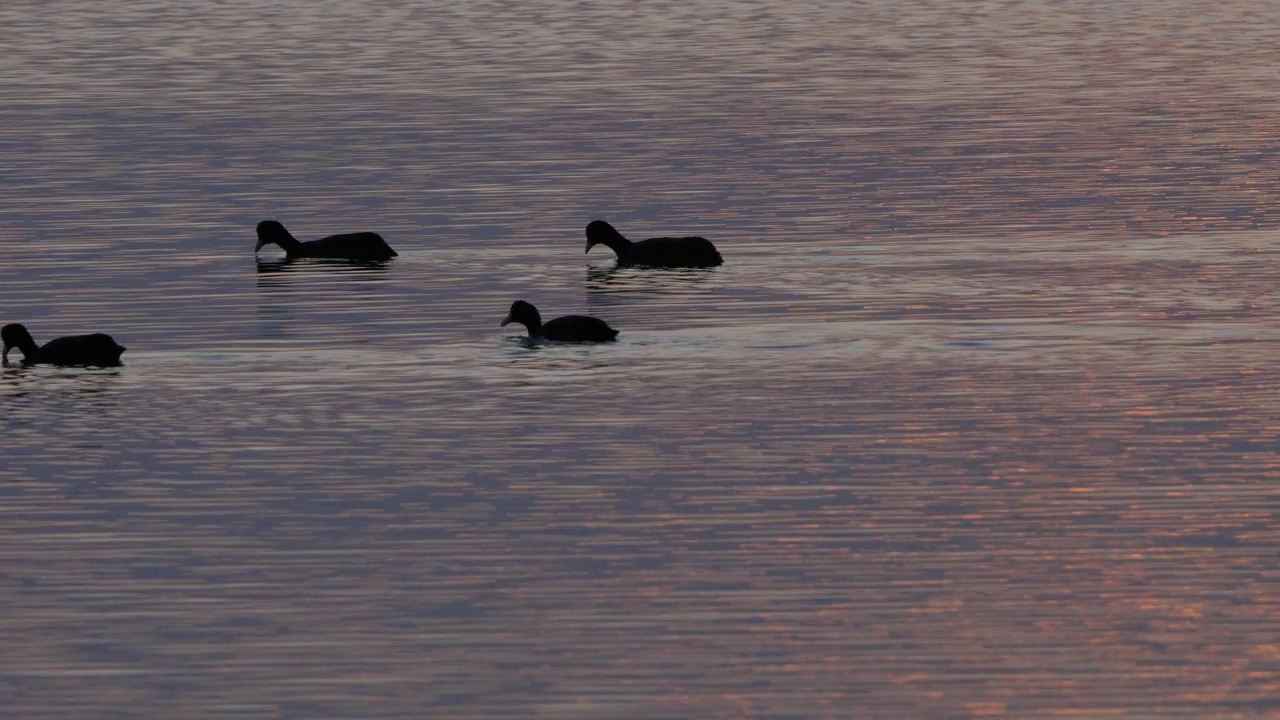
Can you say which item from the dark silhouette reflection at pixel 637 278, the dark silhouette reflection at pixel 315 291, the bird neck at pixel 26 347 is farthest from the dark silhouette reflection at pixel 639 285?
the bird neck at pixel 26 347

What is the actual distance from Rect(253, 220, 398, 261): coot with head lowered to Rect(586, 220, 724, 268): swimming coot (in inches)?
93.4

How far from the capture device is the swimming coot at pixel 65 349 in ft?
90.4

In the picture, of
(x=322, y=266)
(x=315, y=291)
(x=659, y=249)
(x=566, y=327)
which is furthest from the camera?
(x=322, y=266)

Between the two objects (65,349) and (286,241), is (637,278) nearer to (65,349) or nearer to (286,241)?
(286,241)

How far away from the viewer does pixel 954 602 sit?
18562mm

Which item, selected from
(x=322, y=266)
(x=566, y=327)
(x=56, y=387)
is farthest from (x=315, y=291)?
(x=56, y=387)

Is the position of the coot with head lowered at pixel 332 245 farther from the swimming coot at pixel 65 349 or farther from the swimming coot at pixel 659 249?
the swimming coot at pixel 65 349

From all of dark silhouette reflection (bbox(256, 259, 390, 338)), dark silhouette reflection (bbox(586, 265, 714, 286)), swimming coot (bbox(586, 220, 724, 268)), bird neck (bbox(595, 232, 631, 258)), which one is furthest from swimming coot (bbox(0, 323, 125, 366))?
bird neck (bbox(595, 232, 631, 258))

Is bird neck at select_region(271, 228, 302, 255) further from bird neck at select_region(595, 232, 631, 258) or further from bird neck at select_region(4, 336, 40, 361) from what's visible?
bird neck at select_region(4, 336, 40, 361)

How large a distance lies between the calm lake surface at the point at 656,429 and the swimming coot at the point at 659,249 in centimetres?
28

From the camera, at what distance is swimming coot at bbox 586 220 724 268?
115 ft

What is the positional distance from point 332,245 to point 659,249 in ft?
13.5

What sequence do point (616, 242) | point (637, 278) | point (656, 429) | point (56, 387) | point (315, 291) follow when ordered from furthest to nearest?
1. point (616, 242)
2. point (637, 278)
3. point (315, 291)
4. point (56, 387)
5. point (656, 429)

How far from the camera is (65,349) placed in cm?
2798
